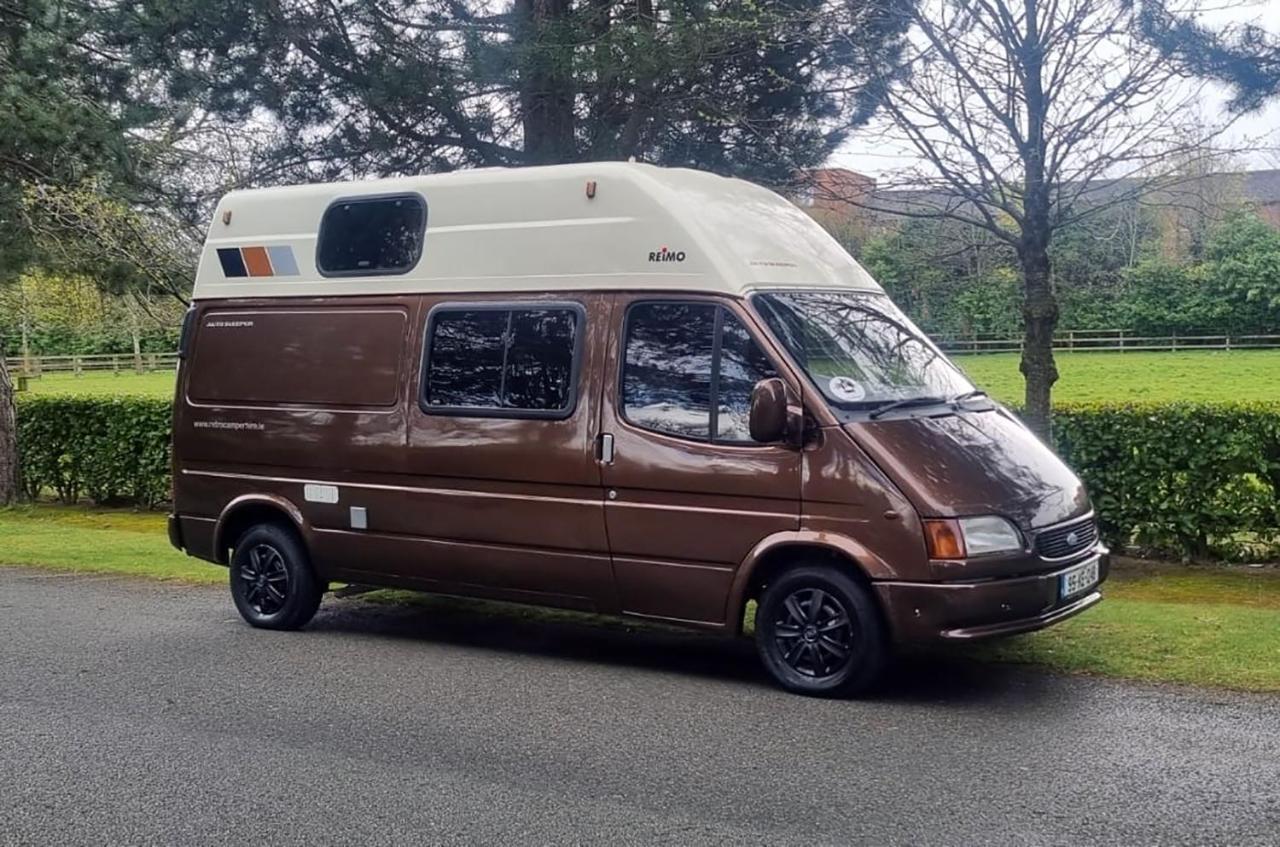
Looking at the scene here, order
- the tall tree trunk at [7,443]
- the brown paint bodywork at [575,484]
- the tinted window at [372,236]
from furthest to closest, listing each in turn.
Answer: the tall tree trunk at [7,443] < the tinted window at [372,236] < the brown paint bodywork at [575,484]

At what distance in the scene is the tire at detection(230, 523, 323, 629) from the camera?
862 centimetres

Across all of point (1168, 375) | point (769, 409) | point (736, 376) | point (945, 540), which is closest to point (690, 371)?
point (736, 376)

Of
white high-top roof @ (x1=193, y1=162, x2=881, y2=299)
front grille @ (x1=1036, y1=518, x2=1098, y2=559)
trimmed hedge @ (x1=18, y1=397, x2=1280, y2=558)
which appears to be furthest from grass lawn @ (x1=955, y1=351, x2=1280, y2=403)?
front grille @ (x1=1036, y1=518, x2=1098, y2=559)

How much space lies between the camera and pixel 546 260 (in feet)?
25.0

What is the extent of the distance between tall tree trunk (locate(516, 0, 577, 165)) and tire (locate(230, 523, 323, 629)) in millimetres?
5084

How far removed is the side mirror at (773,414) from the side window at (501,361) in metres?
1.29

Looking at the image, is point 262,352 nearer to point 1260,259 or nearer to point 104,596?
point 104,596

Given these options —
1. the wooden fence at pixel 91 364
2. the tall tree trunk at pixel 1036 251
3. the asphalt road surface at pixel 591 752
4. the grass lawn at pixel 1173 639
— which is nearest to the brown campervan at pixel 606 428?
the asphalt road surface at pixel 591 752

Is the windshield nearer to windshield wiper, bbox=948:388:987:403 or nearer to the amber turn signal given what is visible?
windshield wiper, bbox=948:388:987:403

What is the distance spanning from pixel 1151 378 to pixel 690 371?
25.9 metres

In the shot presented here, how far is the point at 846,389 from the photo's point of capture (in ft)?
22.2

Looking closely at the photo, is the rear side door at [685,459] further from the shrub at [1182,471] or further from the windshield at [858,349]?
the shrub at [1182,471]

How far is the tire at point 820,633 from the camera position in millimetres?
6449

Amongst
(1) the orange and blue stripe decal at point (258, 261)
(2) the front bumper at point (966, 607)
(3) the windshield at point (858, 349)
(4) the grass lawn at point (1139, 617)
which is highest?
(1) the orange and blue stripe decal at point (258, 261)
